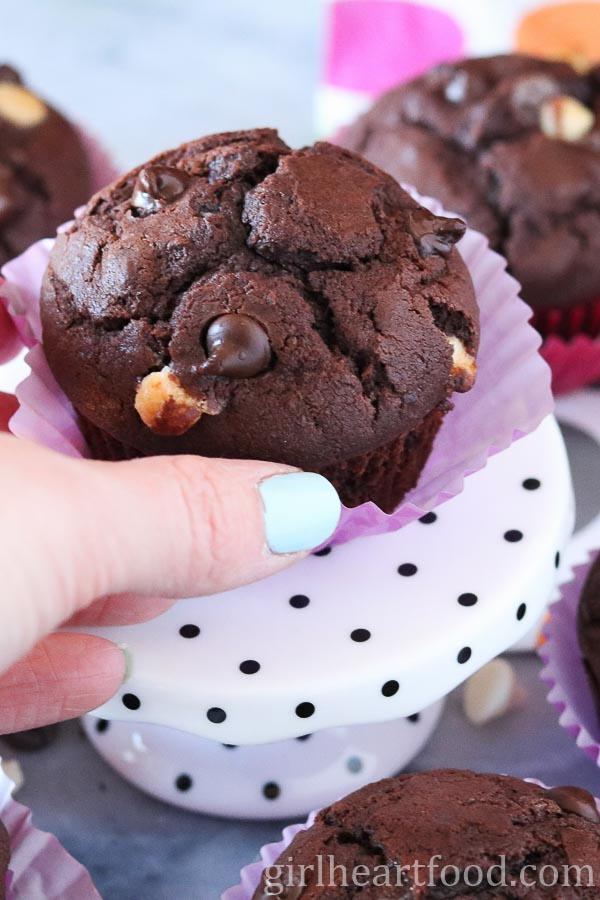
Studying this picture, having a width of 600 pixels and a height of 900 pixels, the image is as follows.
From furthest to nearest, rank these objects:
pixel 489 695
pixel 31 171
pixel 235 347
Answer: pixel 31 171 → pixel 489 695 → pixel 235 347

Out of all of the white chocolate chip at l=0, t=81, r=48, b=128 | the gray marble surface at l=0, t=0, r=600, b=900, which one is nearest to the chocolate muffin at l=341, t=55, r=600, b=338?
the gray marble surface at l=0, t=0, r=600, b=900

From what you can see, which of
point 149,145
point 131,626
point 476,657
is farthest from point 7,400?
point 149,145

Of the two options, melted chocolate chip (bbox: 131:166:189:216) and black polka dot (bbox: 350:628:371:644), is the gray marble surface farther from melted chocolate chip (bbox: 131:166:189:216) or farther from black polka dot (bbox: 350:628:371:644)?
melted chocolate chip (bbox: 131:166:189:216)

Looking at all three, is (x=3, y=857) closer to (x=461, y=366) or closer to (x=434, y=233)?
(x=461, y=366)

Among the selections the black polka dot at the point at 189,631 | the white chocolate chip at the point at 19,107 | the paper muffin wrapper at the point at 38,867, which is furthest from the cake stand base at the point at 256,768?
the white chocolate chip at the point at 19,107

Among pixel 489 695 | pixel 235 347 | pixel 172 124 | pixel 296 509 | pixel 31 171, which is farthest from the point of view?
pixel 172 124

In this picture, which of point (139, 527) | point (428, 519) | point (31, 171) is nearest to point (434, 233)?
point (428, 519)

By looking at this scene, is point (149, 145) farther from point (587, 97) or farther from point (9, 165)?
point (587, 97)
